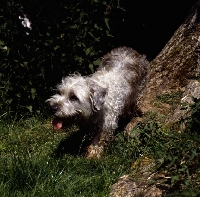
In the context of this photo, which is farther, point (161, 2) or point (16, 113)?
point (161, 2)

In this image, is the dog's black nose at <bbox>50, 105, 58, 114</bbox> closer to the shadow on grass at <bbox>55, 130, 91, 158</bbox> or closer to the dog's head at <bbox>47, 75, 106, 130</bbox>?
the dog's head at <bbox>47, 75, 106, 130</bbox>

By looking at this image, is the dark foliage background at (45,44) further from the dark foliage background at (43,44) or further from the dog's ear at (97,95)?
the dog's ear at (97,95)

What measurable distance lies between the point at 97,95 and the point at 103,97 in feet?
0.32

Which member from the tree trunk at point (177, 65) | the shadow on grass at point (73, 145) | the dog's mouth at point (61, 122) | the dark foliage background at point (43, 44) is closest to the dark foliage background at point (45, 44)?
the dark foliage background at point (43, 44)

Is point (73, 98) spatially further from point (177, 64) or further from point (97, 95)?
point (177, 64)

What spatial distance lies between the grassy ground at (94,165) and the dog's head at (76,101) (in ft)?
1.46

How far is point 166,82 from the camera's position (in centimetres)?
682

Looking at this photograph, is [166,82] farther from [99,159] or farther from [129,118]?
[99,159]

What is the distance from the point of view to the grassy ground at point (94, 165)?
343cm

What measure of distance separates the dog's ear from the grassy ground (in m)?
0.51

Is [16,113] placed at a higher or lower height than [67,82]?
lower

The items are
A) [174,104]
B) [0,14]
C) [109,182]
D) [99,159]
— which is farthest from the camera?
[0,14]

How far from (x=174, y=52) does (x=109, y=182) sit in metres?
3.45

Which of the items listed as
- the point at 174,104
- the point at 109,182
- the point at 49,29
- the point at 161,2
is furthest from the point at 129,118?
the point at 161,2
